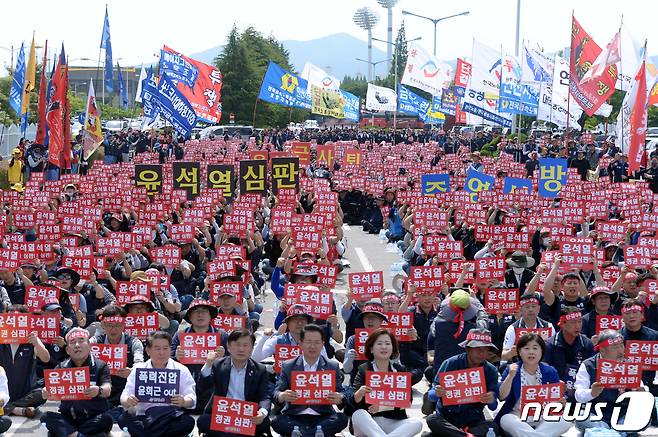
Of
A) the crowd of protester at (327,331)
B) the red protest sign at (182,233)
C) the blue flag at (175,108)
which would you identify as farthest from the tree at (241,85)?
the red protest sign at (182,233)

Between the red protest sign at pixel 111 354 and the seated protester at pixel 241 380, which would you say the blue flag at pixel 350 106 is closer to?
the red protest sign at pixel 111 354

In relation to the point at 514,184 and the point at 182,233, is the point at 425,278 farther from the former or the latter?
the point at 514,184

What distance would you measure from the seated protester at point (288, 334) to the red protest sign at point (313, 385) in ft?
4.08

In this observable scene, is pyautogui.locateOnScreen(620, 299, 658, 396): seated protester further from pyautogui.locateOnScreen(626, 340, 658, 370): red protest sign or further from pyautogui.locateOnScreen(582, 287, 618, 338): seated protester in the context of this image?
pyautogui.locateOnScreen(582, 287, 618, 338): seated protester

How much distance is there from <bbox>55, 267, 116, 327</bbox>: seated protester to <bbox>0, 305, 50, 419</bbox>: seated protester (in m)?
1.86

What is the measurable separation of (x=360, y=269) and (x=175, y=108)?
1255 centimetres

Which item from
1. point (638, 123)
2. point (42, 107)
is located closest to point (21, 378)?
point (638, 123)

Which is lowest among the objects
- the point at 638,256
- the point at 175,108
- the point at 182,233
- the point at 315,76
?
the point at 638,256

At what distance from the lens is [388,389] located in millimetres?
8758

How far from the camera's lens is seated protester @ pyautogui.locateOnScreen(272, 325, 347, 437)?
9.11 meters

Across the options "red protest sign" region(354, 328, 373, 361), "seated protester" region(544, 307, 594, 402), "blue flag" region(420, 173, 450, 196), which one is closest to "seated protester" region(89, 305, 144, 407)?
"red protest sign" region(354, 328, 373, 361)

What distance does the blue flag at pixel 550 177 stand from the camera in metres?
23.2

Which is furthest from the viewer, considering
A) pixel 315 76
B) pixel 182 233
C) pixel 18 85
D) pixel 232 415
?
pixel 315 76

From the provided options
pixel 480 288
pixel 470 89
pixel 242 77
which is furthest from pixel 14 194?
pixel 242 77
